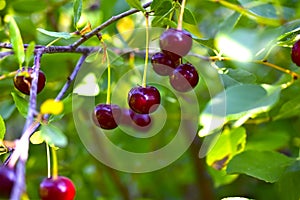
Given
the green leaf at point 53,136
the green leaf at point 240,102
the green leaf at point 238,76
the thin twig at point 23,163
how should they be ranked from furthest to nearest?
the green leaf at point 238,76 → the green leaf at point 240,102 → the green leaf at point 53,136 → the thin twig at point 23,163

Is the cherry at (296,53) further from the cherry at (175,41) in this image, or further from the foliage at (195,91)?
the cherry at (175,41)

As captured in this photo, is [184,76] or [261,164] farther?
[261,164]

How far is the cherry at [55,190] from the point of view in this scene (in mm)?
699

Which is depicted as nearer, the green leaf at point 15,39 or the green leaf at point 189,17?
the green leaf at point 15,39

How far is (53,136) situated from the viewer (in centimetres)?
68

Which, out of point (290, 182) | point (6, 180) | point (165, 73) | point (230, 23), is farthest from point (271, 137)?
point (6, 180)

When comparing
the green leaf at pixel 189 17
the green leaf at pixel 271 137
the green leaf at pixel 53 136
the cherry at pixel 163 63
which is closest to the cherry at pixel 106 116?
the cherry at pixel 163 63

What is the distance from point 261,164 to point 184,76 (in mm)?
262

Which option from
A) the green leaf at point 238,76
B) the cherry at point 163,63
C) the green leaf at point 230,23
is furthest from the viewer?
the green leaf at point 230,23

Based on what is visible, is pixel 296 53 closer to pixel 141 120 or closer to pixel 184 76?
pixel 184 76

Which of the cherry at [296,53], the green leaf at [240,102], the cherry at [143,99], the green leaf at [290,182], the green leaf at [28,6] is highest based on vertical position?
the cherry at [296,53]

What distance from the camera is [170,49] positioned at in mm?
948

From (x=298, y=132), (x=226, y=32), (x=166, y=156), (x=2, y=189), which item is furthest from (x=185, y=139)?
(x=2, y=189)

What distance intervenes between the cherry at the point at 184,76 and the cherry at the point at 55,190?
347 millimetres
